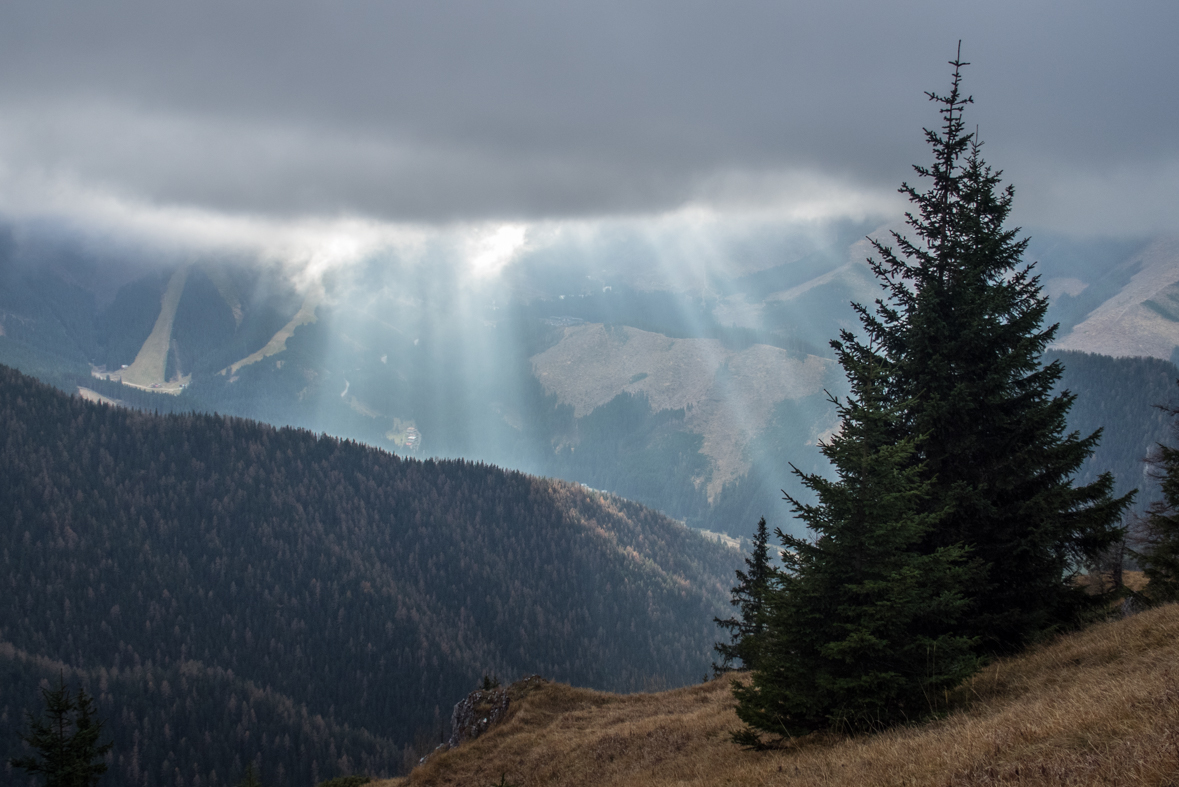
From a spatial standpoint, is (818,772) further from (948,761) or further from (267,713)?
(267,713)

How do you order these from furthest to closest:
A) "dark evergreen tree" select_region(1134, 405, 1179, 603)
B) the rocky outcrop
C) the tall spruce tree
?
the rocky outcrop → "dark evergreen tree" select_region(1134, 405, 1179, 603) → the tall spruce tree

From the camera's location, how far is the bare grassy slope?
9148 mm

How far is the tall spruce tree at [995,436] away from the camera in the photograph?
20.9m

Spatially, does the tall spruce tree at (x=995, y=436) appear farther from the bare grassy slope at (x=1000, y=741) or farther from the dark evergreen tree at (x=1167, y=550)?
the dark evergreen tree at (x=1167, y=550)

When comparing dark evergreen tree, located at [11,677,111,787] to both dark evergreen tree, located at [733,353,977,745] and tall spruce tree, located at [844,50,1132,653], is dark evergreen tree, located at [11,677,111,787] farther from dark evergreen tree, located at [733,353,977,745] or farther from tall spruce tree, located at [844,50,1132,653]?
tall spruce tree, located at [844,50,1132,653]

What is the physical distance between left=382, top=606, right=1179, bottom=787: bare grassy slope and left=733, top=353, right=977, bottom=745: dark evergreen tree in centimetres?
91

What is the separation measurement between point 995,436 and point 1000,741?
545 inches

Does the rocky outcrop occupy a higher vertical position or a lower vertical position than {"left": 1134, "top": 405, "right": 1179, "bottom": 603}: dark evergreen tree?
→ lower

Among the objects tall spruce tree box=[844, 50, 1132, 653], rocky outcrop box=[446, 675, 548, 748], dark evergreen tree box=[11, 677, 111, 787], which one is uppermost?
tall spruce tree box=[844, 50, 1132, 653]

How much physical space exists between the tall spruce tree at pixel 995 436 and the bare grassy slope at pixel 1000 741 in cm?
255

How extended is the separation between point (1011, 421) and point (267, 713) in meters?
220

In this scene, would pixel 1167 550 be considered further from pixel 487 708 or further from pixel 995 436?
pixel 487 708

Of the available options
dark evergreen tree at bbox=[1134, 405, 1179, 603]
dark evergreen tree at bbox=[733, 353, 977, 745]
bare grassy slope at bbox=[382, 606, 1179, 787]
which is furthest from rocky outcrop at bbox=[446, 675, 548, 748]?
dark evergreen tree at bbox=[1134, 405, 1179, 603]

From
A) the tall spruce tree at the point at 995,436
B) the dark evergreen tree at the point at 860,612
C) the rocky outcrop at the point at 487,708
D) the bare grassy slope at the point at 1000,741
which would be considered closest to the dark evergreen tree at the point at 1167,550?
the tall spruce tree at the point at 995,436
